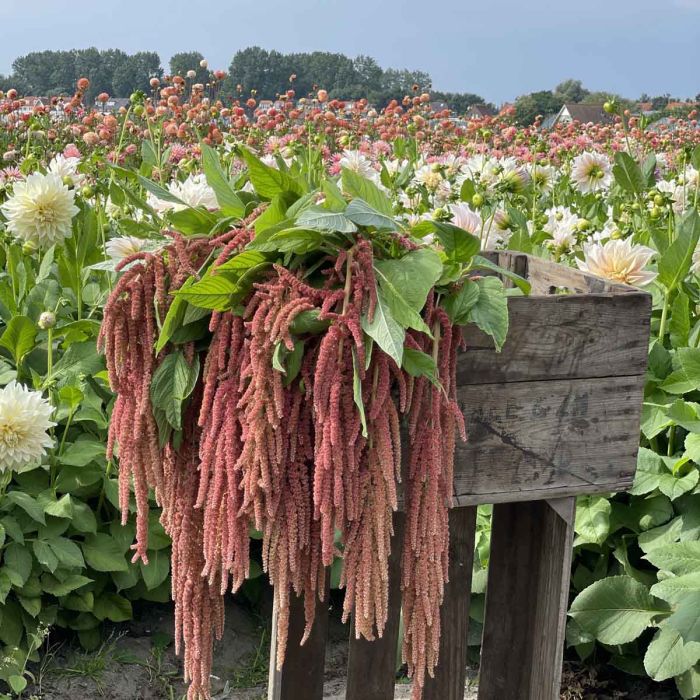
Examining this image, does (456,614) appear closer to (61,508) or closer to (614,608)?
(614,608)

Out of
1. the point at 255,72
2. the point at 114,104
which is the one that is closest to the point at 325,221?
the point at 114,104

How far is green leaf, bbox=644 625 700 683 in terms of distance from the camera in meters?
2.32

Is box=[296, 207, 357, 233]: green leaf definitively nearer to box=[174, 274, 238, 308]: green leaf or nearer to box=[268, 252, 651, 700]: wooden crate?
box=[174, 274, 238, 308]: green leaf

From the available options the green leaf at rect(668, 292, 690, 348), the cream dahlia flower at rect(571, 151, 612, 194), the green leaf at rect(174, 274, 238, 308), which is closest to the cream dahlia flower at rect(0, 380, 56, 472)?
the green leaf at rect(174, 274, 238, 308)

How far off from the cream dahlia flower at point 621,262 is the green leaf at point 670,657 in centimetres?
96

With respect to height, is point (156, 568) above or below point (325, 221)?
below

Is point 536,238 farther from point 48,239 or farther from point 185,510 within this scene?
point 185,510

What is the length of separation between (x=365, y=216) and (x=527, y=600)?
0.97 metres

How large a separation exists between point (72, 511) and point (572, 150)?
4.09 metres

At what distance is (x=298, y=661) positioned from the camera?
183 cm

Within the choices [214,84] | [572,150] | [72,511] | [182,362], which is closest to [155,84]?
[214,84]

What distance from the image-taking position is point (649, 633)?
2615 millimetres

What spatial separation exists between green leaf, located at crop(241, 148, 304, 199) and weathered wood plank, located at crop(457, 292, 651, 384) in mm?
345

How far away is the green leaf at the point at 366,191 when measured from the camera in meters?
1.41
